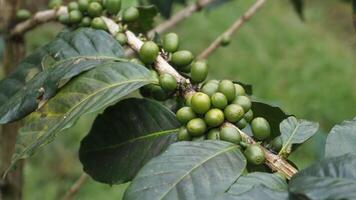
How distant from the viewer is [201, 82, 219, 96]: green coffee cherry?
→ 0.99m

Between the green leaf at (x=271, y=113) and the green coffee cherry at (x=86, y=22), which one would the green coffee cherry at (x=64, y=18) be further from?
the green leaf at (x=271, y=113)

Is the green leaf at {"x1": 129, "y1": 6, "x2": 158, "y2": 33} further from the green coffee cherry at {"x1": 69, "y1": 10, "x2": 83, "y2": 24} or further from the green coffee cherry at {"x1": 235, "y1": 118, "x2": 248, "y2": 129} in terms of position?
the green coffee cherry at {"x1": 235, "y1": 118, "x2": 248, "y2": 129}

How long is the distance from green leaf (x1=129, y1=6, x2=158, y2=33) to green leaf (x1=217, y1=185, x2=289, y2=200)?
0.62 metres

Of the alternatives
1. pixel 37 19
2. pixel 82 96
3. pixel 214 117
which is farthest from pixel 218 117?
pixel 37 19

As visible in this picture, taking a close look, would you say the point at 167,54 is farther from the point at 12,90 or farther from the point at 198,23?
the point at 198,23

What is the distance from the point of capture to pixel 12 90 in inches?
45.6

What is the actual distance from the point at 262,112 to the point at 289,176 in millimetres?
204

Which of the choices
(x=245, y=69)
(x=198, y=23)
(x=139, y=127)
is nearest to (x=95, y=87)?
(x=139, y=127)

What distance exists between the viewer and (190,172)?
842 millimetres

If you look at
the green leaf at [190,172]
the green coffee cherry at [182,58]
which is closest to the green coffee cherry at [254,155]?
the green leaf at [190,172]

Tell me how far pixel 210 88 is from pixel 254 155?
16 centimetres

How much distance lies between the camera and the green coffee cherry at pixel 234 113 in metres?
0.94

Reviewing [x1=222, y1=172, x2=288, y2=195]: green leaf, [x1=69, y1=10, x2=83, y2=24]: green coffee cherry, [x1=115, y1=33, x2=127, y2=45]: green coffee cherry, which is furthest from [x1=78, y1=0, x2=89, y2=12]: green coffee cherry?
[x1=222, y1=172, x2=288, y2=195]: green leaf

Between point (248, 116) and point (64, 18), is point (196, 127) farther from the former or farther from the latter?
point (64, 18)
